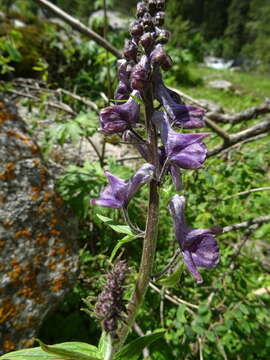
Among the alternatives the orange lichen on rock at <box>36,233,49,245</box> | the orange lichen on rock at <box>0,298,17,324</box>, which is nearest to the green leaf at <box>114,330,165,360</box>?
the orange lichen on rock at <box>0,298,17,324</box>

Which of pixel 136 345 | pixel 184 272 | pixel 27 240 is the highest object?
pixel 27 240

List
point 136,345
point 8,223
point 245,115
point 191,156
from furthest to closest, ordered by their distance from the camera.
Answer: point 245,115 → point 8,223 → point 136,345 → point 191,156

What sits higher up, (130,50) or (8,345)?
(130,50)

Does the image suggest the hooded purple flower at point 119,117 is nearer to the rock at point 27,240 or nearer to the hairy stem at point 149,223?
the hairy stem at point 149,223

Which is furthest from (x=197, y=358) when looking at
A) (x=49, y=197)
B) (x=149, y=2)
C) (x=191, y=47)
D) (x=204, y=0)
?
(x=204, y=0)

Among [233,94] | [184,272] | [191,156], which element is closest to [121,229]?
[191,156]

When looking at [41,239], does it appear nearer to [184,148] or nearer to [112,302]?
[112,302]

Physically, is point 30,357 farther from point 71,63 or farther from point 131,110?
point 71,63

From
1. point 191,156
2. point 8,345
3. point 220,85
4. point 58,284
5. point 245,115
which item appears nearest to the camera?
point 191,156
